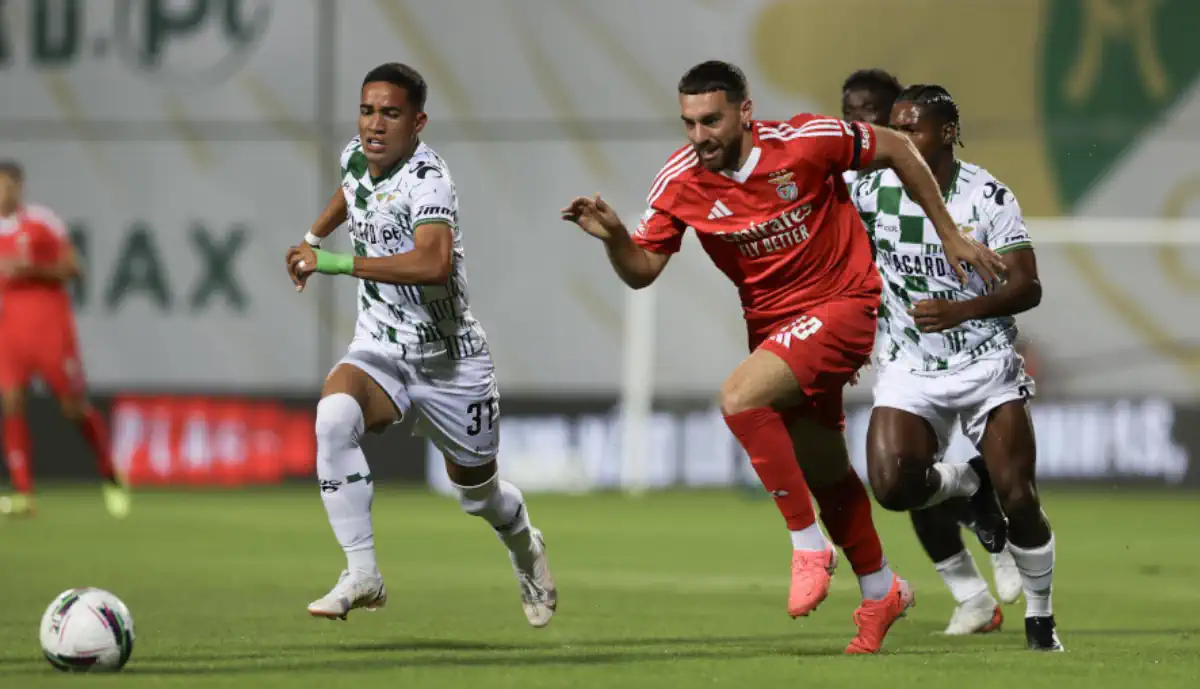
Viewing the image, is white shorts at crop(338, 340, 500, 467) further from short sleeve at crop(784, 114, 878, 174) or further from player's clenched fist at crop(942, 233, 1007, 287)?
player's clenched fist at crop(942, 233, 1007, 287)

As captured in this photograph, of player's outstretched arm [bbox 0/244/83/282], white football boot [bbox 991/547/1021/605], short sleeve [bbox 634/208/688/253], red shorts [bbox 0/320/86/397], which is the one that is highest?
short sleeve [bbox 634/208/688/253]

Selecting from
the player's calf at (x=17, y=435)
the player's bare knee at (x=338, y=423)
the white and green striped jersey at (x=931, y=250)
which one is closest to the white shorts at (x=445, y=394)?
the player's bare knee at (x=338, y=423)

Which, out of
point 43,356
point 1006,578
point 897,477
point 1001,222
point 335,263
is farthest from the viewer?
point 43,356

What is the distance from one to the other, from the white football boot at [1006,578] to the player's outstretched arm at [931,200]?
2.15 meters

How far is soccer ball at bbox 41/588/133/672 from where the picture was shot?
20.9 ft

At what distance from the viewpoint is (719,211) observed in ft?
23.2

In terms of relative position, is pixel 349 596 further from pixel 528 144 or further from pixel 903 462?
pixel 528 144

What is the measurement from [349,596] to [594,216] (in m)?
1.56

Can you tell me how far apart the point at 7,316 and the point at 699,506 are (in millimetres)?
5767

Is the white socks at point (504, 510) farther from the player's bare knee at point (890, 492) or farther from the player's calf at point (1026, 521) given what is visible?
the player's calf at point (1026, 521)

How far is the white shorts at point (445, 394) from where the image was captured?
771cm

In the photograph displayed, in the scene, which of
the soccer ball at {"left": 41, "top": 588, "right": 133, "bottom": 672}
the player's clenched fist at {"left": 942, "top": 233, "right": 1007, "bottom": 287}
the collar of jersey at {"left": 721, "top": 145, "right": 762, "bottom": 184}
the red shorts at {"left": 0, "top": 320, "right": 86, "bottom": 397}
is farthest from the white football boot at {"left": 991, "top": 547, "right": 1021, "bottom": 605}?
the red shorts at {"left": 0, "top": 320, "right": 86, "bottom": 397}

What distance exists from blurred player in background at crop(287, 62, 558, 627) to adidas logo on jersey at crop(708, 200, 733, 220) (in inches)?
37.4

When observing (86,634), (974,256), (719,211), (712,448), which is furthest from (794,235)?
(712,448)
